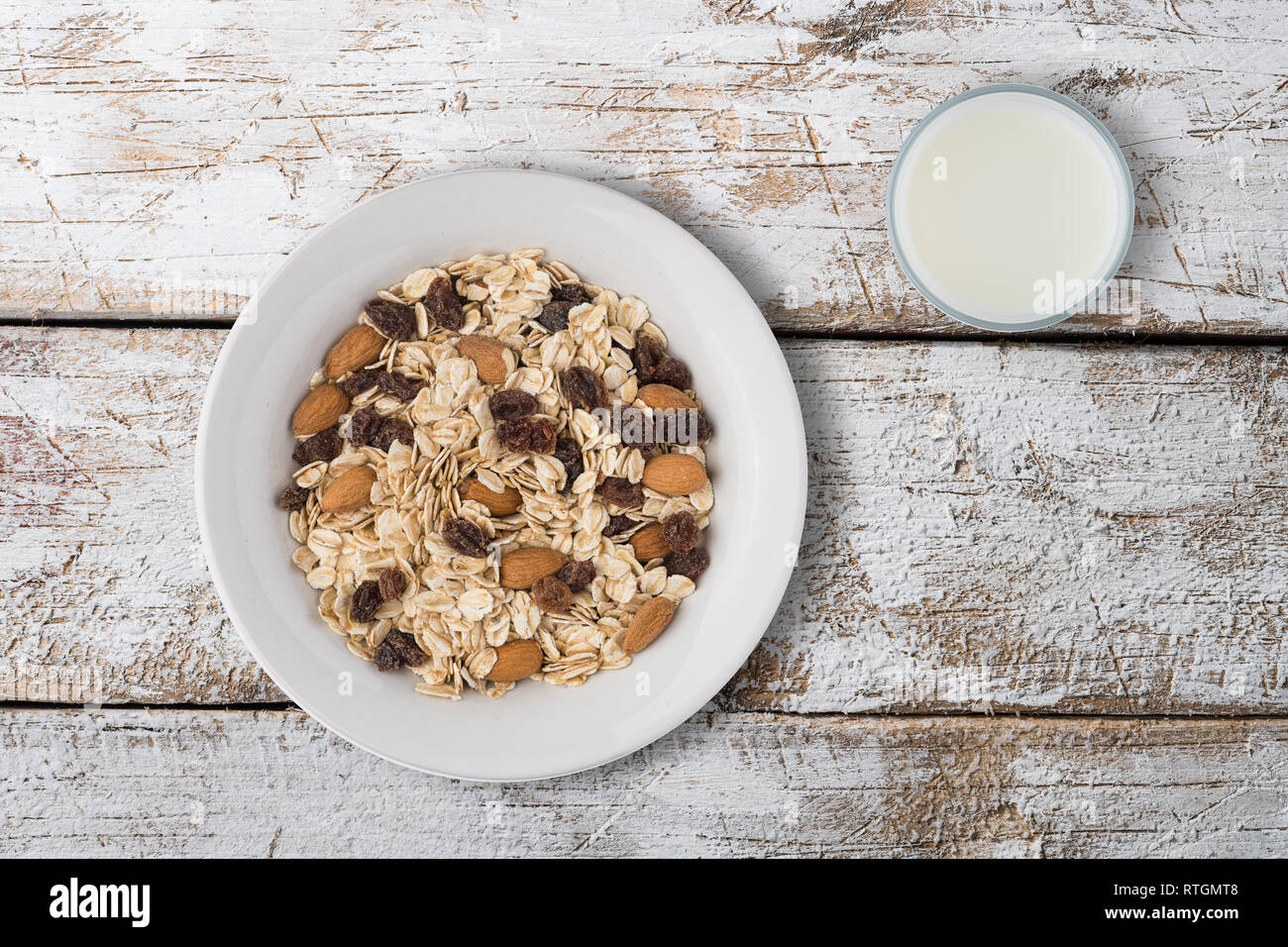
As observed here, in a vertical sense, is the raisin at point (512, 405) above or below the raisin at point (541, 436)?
above

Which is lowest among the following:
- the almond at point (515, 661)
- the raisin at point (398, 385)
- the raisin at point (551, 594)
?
the almond at point (515, 661)

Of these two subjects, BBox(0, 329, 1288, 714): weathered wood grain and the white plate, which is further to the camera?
BBox(0, 329, 1288, 714): weathered wood grain

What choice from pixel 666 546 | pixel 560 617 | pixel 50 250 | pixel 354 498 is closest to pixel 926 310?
pixel 666 546

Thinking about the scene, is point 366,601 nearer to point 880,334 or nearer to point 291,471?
point 291,471

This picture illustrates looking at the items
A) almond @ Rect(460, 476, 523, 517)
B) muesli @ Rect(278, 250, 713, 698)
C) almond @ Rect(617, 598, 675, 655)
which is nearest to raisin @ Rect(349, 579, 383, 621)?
muesli @ Rect(278, 250, 713, 698)

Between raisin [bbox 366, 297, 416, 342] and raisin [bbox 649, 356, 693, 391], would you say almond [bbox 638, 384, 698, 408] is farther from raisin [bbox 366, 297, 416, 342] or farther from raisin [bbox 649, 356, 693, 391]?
raisin [bbox 366, 297, 416, 342]

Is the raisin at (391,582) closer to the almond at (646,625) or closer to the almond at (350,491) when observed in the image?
the almond at (350,491)

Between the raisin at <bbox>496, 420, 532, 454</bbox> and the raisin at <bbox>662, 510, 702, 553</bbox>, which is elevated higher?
the raisin at <bbox>496, 420, 532, 454</bbox>

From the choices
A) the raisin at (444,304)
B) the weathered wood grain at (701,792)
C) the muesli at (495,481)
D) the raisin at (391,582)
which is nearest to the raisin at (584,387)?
the muesli at (495,481)
